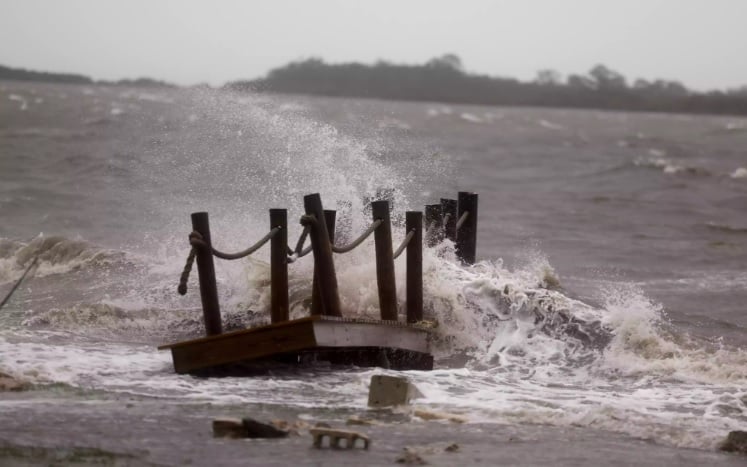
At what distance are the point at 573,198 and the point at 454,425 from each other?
2791 centimetres

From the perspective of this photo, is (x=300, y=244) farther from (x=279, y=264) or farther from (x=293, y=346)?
(x=293, y=346)

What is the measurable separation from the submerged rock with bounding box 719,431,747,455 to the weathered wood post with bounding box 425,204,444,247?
597 centimetres

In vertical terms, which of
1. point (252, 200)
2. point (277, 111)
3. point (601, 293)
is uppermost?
point (277, 111)

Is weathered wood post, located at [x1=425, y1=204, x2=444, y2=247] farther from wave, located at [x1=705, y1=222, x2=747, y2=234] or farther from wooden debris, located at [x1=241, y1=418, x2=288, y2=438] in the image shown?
wave, located at [x1=705, y1=222, x2=747, y2=234]

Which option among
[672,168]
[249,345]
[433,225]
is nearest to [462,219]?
[433,225]

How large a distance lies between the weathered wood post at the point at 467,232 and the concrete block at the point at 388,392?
5.37 m

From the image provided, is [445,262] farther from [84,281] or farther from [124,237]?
[124,237]

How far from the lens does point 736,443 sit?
776 centimetres

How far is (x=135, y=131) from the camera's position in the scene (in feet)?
128

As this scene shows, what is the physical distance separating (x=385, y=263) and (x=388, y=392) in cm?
239

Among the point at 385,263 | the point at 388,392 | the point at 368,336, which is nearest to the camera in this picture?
the point at 388,392

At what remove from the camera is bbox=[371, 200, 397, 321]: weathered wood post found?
34.7ft

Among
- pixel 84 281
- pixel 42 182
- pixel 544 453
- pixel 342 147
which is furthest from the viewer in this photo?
pixel 42 182

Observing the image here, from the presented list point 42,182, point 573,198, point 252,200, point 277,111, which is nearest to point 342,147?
point 252,200
